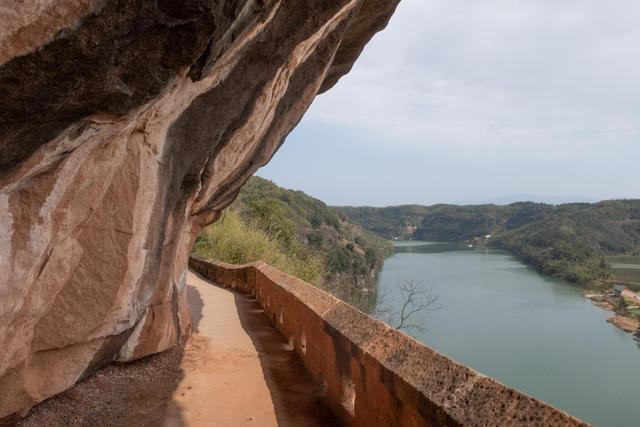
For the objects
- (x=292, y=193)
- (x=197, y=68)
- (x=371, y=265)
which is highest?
(x=292, y=193)

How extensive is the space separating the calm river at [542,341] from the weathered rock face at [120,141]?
13.7 meters

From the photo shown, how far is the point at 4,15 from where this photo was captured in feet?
6.34

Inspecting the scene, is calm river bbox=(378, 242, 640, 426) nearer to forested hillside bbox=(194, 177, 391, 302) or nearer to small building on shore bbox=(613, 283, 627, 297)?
small building on shore bbox=(613, 283, 627, 297)

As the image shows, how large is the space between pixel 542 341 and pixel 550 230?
4306 cm

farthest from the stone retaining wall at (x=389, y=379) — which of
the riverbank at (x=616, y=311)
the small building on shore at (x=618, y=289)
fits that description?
the small building on shore at (x=618, y=289)

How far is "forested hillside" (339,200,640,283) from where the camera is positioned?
6034 cm

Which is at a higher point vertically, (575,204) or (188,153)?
(575,204)

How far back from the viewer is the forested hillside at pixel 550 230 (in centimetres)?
6034

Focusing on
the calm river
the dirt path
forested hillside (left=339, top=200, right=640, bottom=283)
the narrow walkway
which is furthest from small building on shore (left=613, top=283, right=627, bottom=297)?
the dirt path

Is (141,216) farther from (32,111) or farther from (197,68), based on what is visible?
(32,111)

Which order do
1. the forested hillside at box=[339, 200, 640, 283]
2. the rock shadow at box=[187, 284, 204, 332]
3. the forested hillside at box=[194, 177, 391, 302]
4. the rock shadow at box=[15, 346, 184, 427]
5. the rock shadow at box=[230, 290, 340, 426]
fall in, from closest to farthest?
1. the rock shadow at box=[15, 346, 184, 427]
2. the rock shadow at box=[230, 290, 340, 426]
3. the rock shadow at box=[187, 284, 204, 332]
4. the forested hillside at box=[194, 177, 391, 302]
5. the forested hillside at box=[339, 200, 640, 283]

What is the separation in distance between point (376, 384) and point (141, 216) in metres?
2.52

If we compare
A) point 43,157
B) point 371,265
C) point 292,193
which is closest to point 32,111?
point 43,157

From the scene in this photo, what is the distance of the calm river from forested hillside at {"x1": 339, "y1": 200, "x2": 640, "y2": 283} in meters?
6.54
